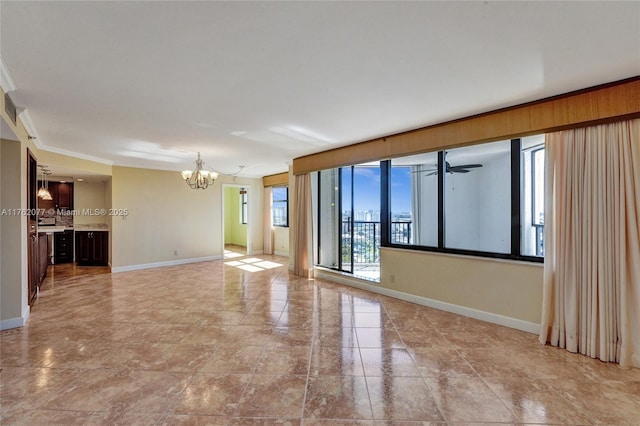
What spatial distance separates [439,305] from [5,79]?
519 cm

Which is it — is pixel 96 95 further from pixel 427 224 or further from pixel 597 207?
pixel 597 207

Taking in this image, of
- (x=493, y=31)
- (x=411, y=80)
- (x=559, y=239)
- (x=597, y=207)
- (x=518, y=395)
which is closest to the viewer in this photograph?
(x=493, y=31)

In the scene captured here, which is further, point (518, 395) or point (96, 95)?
point (96, 95)

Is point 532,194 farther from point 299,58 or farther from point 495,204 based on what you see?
point 299,58

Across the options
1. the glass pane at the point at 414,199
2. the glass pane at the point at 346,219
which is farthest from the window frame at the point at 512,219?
the glass pane at the point at 346,219

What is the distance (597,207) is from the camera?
260 centimetres

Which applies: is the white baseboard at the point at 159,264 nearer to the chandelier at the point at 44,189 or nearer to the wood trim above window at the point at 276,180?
the chandelier at the point at 44,189

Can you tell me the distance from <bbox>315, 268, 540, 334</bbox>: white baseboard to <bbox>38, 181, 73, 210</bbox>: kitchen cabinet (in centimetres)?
697

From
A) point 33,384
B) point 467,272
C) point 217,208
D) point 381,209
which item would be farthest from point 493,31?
point 217,208

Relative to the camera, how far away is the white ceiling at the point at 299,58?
5.26ft

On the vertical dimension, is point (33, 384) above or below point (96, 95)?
below

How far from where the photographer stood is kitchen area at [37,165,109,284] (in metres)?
6.73

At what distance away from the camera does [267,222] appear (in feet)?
28.8

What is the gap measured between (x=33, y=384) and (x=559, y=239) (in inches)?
191
